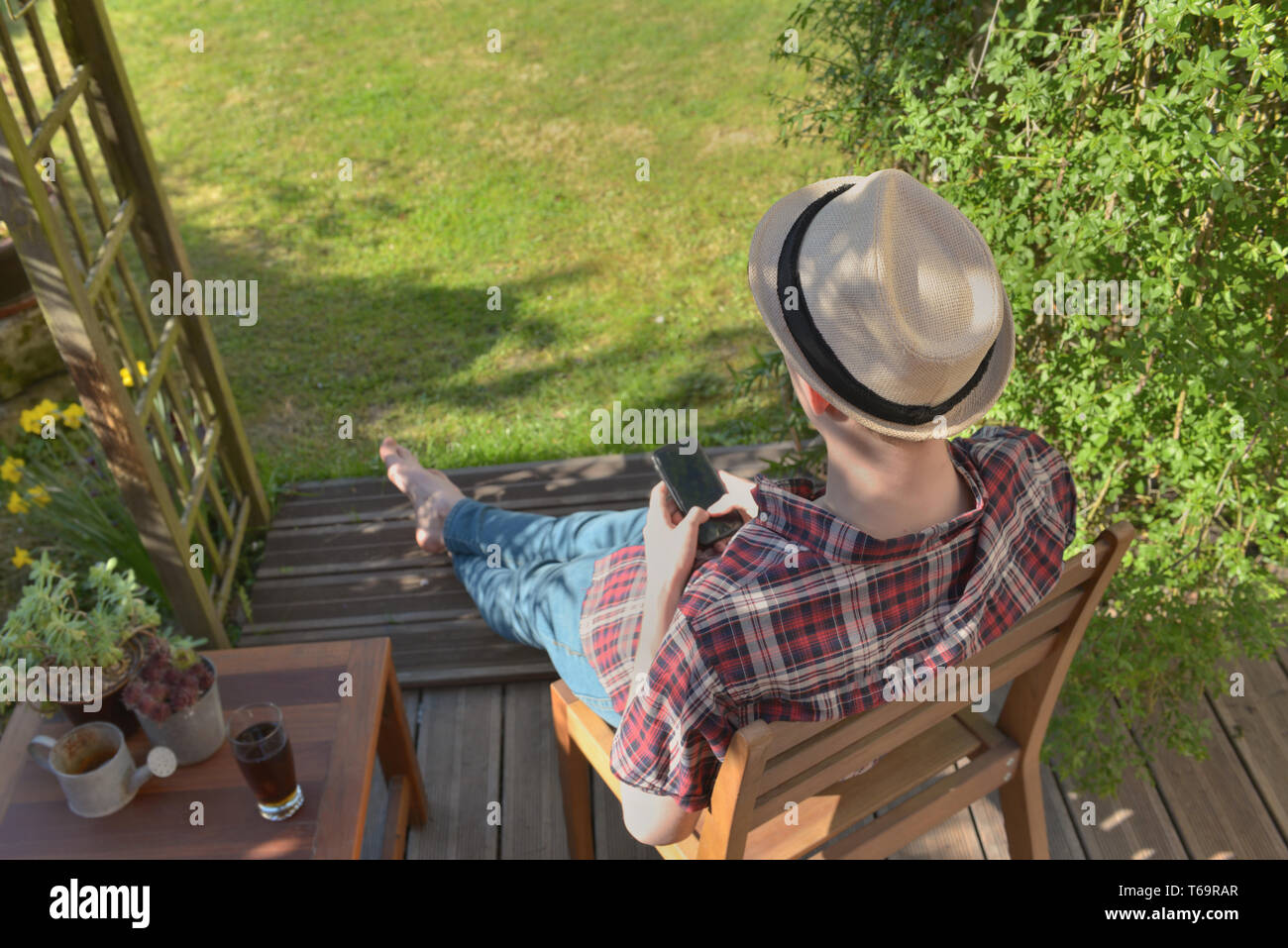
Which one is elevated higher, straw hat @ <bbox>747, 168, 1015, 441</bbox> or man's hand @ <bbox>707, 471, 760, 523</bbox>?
straw hat @ <bbox>747, 168, 1015, 441</bbox>

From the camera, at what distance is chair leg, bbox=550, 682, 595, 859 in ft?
6.49

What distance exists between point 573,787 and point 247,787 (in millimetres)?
640

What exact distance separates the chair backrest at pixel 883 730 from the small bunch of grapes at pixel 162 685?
90 centimetres

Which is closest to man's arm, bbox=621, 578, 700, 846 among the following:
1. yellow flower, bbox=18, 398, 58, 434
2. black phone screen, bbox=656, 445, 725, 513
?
black phone screen, bbox=656, 445, 725, 513

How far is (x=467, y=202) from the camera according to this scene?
509cm

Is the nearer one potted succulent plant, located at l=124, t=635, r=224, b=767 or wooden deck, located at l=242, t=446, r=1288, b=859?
potted succulent plant, located at l=124, t=635, r=224, b=767

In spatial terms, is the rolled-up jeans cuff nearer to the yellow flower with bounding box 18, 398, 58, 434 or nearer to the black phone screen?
the black phone screen

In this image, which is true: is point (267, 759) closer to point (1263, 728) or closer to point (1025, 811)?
point (1025, 811)

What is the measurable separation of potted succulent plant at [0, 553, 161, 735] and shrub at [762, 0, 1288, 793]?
1.82 m

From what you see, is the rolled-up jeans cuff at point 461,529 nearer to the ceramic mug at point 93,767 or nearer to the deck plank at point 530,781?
the deck plank at point 530,781

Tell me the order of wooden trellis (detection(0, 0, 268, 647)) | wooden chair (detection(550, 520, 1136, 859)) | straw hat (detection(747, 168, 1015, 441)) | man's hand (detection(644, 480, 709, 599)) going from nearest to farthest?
straw hat (detection(747, 168, 1015, 441)) → wooden chair (detection(550, 520, 1136, 859)) → man's hand (detection(644, 480, 709, 599)) → wooden trellis (detection(0, 0, 268, 647))

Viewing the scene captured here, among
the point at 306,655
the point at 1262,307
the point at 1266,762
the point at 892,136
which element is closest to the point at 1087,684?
the point at 1266,762

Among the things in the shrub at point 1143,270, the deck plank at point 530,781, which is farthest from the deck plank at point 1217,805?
the deck plank at point 530,781

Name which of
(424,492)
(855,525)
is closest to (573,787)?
(855,525)
